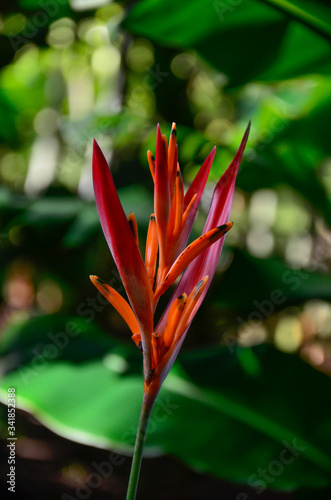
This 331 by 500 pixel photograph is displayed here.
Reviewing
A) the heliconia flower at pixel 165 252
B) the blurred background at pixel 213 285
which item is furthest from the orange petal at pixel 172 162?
the blurred background at pixel 213 285

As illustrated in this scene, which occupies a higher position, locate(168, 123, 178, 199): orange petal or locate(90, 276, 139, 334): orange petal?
locate(168, 123, 178, 199): orange petal

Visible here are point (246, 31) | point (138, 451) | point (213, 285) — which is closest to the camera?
point (138, 451)

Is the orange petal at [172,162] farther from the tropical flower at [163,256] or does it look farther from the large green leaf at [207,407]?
the large green leaf at [207,407]

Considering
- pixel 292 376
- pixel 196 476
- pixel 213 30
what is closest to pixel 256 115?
pixel 213 30

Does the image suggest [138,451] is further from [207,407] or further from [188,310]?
[207,407]

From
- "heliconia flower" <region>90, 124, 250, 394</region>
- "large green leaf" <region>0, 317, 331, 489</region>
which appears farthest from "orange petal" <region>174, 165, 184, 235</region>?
"large green leaf" <region>0, 317, 331, 489</region>

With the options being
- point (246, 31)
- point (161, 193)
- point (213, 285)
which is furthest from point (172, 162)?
point (213, 285)

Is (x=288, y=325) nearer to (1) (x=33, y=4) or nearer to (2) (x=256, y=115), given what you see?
(2) (x=256, y=115)

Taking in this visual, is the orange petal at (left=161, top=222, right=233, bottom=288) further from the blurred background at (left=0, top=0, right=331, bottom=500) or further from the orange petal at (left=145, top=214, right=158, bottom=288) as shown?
the blurred background at (left=0, top=0, right=331, bottom=500)
